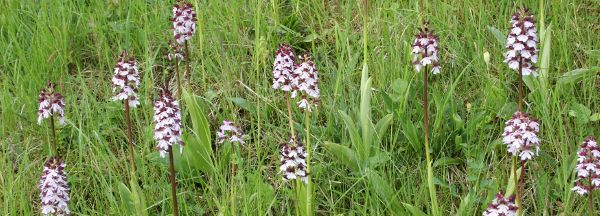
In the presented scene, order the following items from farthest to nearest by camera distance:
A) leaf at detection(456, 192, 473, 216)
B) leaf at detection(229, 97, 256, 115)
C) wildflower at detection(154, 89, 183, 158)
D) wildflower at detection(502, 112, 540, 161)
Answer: leaf at detection(229, 97, 256, 115) < leaf at detection(456, 192, 473, 216) < wildflower at detection(154, 89, 183, 158) < wildflower at detection(502, 112, 540, 161)

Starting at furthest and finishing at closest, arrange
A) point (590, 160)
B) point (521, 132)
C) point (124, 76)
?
point (124, 76)
point (590, 160)
point (521, 132)

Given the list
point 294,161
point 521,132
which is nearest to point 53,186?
point 294,161

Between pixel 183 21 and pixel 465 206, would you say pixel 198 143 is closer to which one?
pixel 183 21

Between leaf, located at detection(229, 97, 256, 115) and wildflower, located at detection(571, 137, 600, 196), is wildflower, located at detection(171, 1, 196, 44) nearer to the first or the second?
leaf, located at detection(229, 97, 256, 115)

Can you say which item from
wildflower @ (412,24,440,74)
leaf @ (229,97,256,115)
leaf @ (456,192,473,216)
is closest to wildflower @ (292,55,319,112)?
wildflower @ (412,24,440,74)

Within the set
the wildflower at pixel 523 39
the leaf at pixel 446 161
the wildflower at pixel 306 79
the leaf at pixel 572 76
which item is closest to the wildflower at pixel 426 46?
the wildflower at pixel 523 39

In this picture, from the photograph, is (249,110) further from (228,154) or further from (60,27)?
(60,27)
